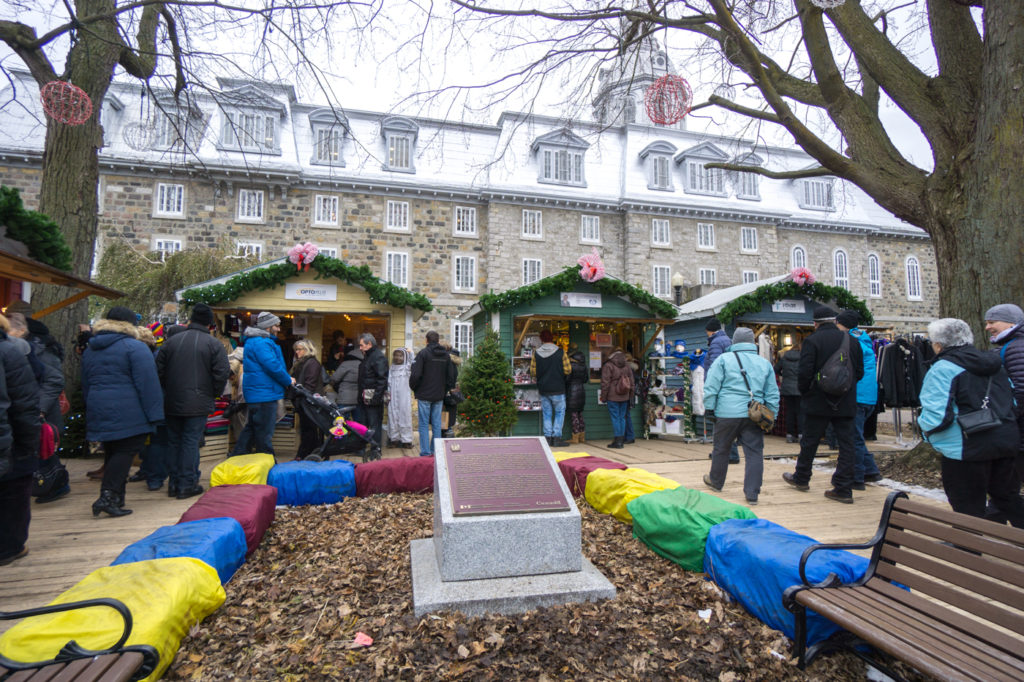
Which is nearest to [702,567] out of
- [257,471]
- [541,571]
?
[541,571]

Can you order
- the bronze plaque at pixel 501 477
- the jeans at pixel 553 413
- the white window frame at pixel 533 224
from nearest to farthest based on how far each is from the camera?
the bronze plaque at pixel 501 477
the jeans at pixel 553 413
the white window frame at pixel 533 224

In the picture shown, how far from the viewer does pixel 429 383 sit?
297 inches

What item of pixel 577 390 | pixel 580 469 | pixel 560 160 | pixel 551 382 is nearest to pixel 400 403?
pixel 551 382

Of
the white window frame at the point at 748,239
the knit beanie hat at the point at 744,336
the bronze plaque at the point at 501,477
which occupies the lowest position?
the bronze plaque at the point at 501,477

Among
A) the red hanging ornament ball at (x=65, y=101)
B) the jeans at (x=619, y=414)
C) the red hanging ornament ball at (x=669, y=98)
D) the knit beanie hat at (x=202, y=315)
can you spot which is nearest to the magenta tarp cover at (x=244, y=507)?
the knit beanie hat at (x=202, y=315)

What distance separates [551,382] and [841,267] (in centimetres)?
2183

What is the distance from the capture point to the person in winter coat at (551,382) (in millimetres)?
8953

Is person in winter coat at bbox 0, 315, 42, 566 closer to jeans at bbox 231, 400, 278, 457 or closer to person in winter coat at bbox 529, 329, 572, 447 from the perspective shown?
jeans at bbox 231, 400, 278, 457

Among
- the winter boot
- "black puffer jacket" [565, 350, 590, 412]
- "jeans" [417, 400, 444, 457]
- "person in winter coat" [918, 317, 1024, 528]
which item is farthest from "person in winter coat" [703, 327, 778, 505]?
the winter boot

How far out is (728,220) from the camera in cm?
2342

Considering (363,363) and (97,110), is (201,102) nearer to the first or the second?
(97,110)

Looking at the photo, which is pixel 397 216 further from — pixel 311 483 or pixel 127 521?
pixel 127 521

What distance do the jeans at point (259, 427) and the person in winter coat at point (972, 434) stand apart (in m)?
6.33

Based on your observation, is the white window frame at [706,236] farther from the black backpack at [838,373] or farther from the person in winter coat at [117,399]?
the person in winter coat at [117,399]
